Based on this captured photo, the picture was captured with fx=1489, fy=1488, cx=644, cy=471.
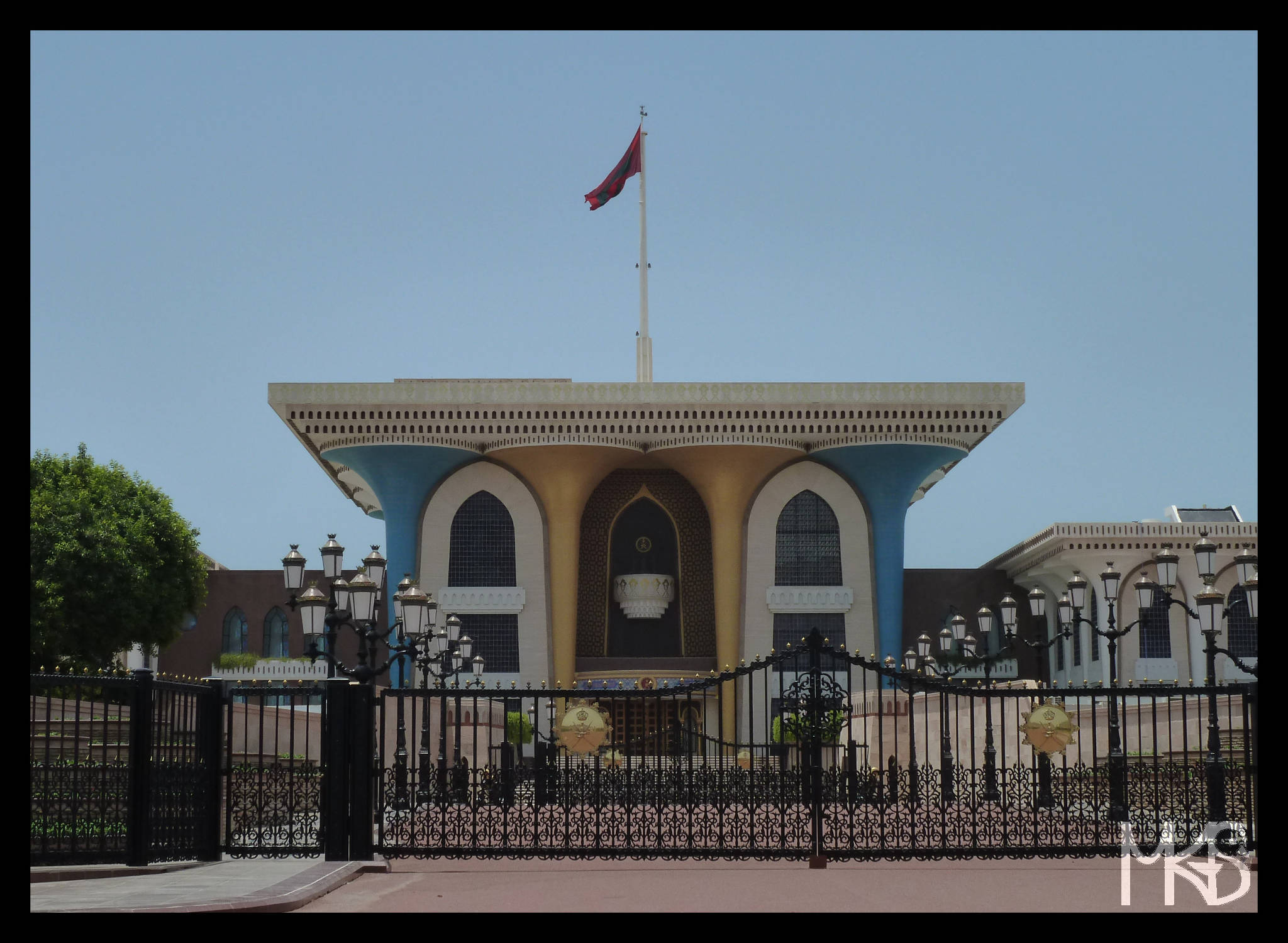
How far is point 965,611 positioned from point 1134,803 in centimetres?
4089

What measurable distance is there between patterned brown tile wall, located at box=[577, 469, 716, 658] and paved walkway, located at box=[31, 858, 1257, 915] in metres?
33.8

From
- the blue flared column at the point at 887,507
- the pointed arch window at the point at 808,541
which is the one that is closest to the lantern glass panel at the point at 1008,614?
the blue flared column at the point at 887,507

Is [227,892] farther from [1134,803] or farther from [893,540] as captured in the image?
[893,540]

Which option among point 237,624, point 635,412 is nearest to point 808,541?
point 635,412

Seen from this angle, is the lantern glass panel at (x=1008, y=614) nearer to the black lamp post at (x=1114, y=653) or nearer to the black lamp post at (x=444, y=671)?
the black lamp post at (x=1114, y=653)

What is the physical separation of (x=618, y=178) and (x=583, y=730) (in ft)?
115

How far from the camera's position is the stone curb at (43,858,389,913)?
35.1ft

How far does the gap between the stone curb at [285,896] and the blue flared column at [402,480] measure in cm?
3196

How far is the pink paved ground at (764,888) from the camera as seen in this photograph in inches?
458

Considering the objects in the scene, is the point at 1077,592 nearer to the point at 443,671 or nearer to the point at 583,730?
the point at 583,730

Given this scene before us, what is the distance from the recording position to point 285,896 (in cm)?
1183

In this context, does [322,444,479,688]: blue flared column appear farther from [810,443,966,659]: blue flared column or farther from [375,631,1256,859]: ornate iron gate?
[375,631,1256,859]: ornate iron gate
